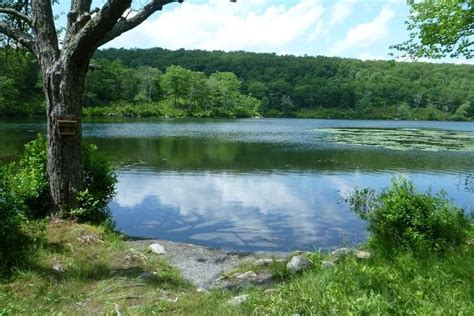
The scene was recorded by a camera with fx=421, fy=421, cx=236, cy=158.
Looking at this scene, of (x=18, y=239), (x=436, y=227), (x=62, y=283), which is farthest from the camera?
(x=436, y=227)

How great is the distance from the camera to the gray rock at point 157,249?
9242mm

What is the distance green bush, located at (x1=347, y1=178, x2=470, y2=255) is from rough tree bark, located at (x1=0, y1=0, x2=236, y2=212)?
6781mm

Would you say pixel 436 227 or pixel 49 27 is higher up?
pixel 49 27

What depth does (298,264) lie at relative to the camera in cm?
804

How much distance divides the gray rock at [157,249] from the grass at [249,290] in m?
1.16

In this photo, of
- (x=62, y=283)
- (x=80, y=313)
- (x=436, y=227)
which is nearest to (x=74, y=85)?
(x=62, y=283)

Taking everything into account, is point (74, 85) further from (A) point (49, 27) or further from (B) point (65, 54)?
(A) point (49, 27)

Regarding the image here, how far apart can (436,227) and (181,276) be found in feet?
16.5

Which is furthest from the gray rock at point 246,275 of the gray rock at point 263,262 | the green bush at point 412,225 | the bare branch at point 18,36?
the bare branch at point 18,36

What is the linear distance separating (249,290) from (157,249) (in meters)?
3.39

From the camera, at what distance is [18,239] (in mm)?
7574

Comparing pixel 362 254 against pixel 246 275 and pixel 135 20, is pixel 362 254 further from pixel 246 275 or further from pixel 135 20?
pixel 135 20

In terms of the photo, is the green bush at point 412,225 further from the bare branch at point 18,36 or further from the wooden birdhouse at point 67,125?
the bare branch at point 18,36

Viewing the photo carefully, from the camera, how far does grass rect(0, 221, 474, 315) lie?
5.34 metres
